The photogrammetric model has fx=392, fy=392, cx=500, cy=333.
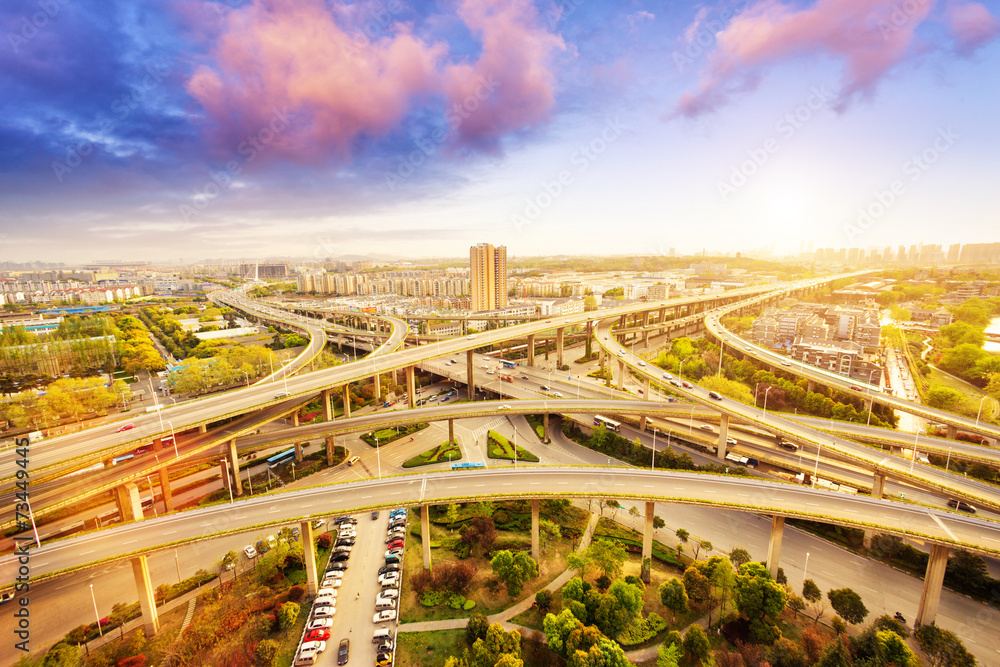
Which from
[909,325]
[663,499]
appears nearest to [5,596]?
[663,499]

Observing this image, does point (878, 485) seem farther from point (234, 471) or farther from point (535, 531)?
point (234, 471)

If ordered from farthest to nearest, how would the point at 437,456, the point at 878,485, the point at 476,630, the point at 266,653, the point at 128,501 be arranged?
the point at 437,456 < the point at 878,485 < the point at 128,501 < the point at 476,630 < the point at 266,653

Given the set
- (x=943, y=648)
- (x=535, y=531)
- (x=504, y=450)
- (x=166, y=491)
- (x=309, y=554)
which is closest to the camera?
(x=943, y=648)

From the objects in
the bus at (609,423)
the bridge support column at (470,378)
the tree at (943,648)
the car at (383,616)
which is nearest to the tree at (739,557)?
the tree at (943,648)

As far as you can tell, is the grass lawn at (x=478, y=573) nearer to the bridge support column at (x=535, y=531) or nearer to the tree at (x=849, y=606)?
the bridge support column at (x=535, y=531)

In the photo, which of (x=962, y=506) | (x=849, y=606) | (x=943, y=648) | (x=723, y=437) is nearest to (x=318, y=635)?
(x=849, y=606)

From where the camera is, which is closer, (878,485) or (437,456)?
(878,485)

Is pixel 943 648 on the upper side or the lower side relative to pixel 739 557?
lower

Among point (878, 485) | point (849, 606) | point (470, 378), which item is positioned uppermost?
point (470, 378)
